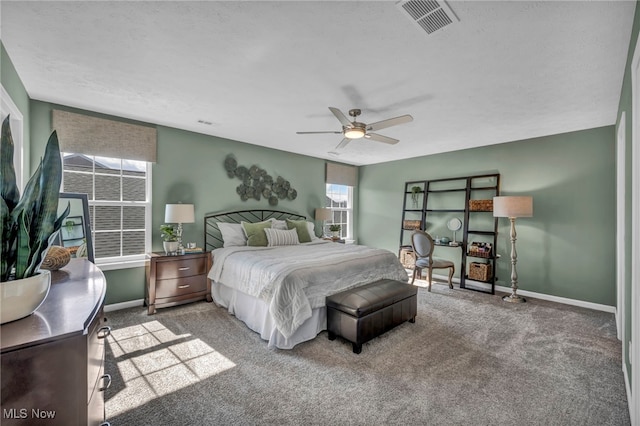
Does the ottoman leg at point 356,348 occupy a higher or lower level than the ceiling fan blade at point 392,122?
lower

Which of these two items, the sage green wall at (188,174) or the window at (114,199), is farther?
the sage green wall at (188,174)

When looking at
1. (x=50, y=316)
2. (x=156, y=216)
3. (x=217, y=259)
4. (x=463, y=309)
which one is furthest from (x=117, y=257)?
(x=463, y=309)

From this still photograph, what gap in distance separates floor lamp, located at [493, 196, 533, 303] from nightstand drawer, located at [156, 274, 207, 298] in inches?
174

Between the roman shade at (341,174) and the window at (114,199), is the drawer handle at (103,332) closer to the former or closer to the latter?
the window at (114,199)

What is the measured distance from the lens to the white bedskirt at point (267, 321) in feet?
8.95

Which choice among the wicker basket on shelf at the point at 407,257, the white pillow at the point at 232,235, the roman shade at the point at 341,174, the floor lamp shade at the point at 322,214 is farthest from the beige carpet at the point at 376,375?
the roman shade at the point at 341,174

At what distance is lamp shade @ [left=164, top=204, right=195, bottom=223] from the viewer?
150 inches

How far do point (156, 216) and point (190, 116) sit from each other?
1.49 meters

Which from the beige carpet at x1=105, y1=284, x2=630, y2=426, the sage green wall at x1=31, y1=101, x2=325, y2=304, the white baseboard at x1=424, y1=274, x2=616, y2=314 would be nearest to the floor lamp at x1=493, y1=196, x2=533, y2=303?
the white baseboard at x1=424, y1=274, x2=616, y2=314

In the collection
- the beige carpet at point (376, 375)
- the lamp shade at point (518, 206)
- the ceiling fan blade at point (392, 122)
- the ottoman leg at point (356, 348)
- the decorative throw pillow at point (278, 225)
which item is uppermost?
the ceiling fan blade at point (392, 122)

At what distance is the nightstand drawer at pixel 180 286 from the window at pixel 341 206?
3.24 meters

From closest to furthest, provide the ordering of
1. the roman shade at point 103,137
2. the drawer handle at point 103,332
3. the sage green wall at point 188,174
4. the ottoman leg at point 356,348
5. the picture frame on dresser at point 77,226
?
the drawer handle at point 103,332
the ottoman leg at point 356,348
the picture frame on dresser at point 77,226
the roman shade at point 103,137
the sage green wall at point 188,174

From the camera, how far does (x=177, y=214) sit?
382cm

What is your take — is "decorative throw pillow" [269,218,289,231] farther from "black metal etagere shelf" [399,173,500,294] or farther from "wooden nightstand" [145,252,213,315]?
"black metal etagere shelf" [399,173,500,294]
